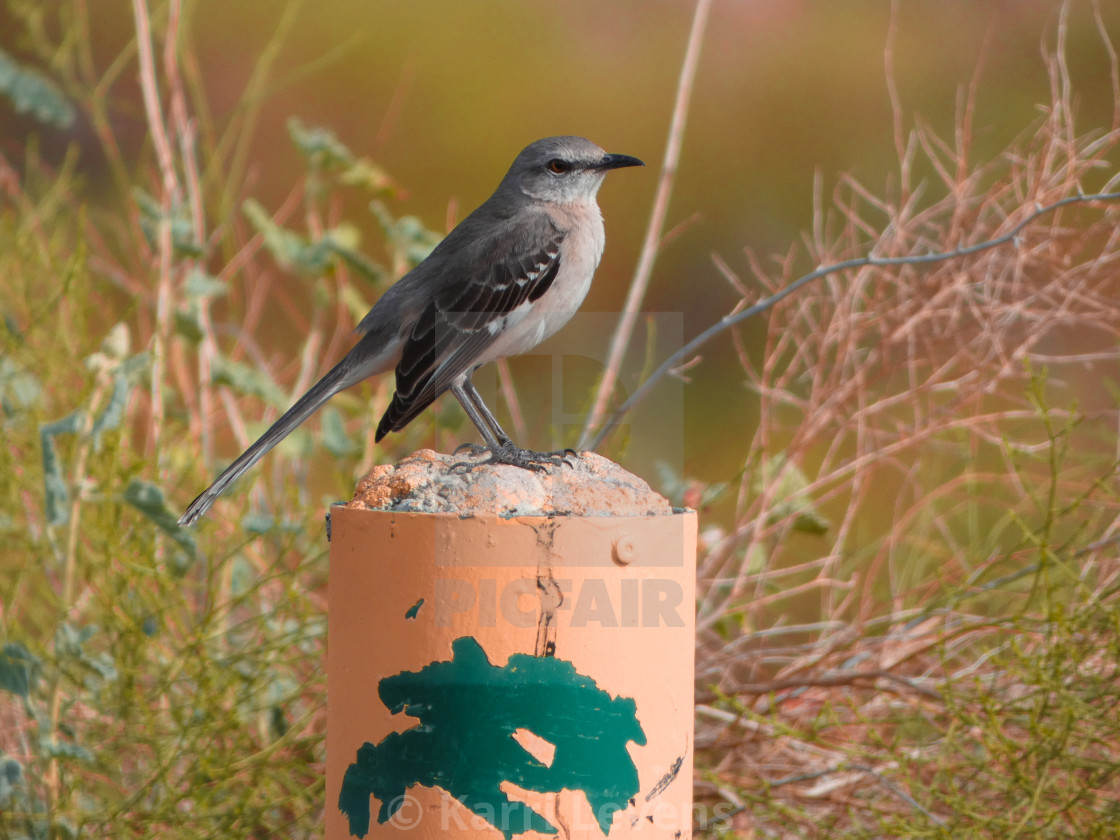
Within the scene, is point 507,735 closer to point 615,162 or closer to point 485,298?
point 485,298

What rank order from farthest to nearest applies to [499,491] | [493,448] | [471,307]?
[471,307] → [493,448] → [499,491]

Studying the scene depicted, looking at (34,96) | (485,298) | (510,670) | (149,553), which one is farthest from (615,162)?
(34,96)

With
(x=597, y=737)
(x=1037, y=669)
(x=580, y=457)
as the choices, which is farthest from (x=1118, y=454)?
(x=597, y=737)

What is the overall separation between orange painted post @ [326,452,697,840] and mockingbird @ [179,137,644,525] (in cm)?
52

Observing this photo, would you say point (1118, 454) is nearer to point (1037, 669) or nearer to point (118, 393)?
point (1037, 669)

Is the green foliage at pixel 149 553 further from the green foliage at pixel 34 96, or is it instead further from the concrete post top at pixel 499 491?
the concrete post top at pixel 499 491

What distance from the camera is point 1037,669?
10.6 feet

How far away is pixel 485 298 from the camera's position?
3027 mm

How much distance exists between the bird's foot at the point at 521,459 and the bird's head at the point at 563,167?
1041 millimetres

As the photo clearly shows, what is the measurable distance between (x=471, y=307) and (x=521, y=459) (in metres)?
0.64

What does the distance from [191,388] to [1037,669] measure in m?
3.81

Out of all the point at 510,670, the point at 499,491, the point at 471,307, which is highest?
the point at 471,307

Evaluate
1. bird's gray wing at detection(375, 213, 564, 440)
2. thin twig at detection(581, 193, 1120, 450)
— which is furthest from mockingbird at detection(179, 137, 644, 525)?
thin twig at detection(581, 193, 1120, 450)

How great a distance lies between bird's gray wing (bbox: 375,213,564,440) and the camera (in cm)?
286
